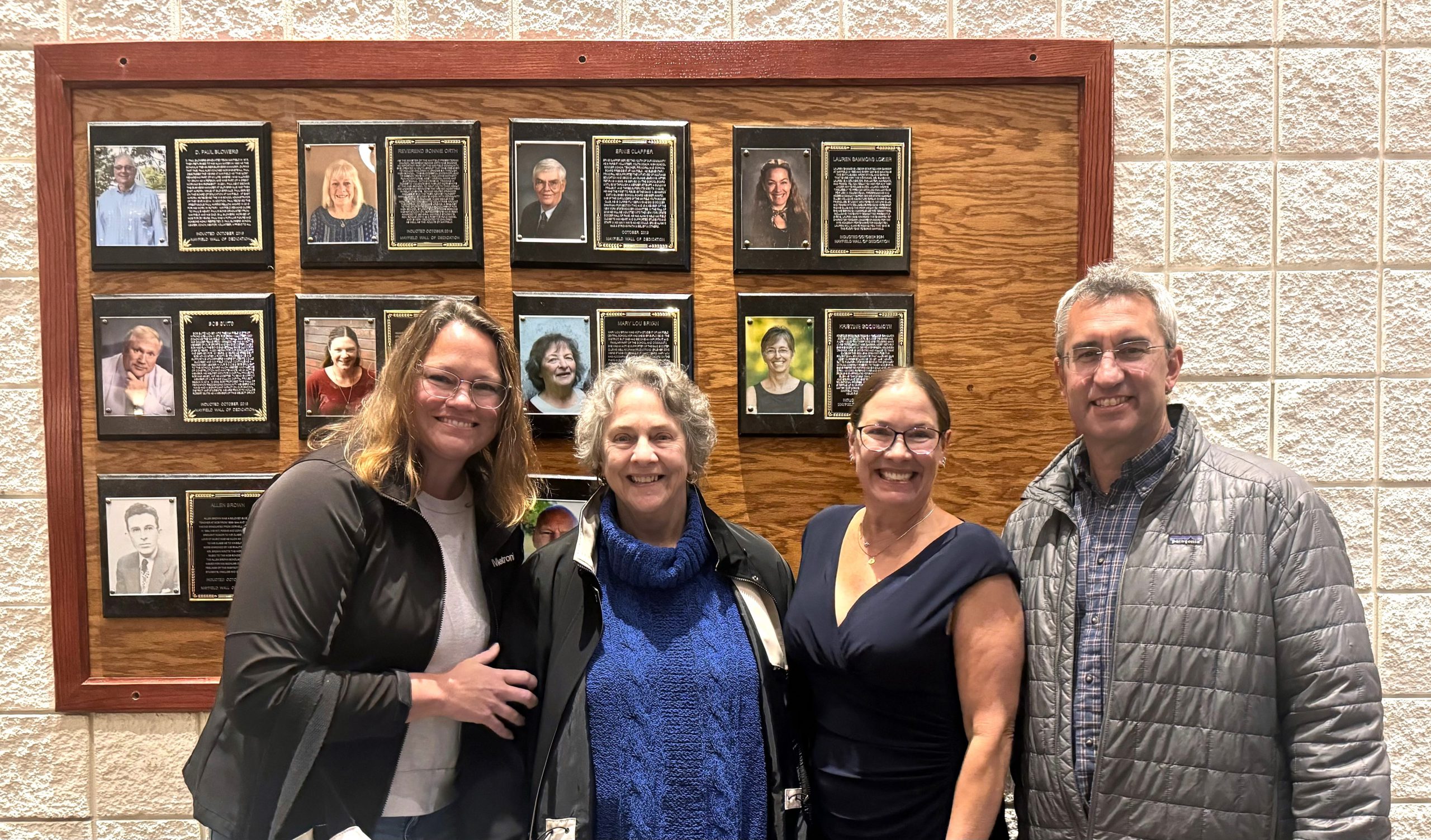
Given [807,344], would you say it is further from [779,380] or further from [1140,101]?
[1140,101]

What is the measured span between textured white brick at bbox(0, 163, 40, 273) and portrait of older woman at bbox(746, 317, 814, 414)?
226 centimetres

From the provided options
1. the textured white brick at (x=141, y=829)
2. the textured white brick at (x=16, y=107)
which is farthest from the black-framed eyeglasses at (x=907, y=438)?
the textured white brick at (x=16, y=107)

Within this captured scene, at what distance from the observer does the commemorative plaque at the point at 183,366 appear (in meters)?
2.72

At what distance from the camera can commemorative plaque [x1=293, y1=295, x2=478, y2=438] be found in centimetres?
272

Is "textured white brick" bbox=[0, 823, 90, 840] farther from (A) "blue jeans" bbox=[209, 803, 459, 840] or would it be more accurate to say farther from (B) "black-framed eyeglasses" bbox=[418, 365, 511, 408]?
(B) "black-framed eyeglasses" bbox=[418, 365, 511, 408]

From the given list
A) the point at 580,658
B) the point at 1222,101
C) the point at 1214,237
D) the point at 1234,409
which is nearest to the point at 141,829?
the point at 580,658

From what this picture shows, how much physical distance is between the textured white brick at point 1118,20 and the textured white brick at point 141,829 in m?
3.67

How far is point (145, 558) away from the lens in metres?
2.73

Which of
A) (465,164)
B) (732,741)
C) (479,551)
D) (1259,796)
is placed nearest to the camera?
(1259,796)

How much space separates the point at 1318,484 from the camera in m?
2.75

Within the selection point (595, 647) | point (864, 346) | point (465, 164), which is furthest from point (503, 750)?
point (465, 164)

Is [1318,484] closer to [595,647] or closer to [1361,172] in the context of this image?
[1361,172]

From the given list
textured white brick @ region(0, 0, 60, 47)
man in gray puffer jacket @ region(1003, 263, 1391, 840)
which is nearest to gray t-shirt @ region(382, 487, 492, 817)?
man in gray puffer jacket @ region(1003, 263, 1391, 840)

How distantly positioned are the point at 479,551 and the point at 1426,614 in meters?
2.87
